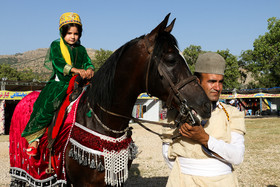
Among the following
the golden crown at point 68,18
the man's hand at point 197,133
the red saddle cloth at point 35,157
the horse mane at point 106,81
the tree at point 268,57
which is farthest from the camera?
the tree at point 268,57

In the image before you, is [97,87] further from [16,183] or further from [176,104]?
[16,183]

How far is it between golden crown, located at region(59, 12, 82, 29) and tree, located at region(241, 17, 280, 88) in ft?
112

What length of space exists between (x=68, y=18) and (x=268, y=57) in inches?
1437

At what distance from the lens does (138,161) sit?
27.0 ft

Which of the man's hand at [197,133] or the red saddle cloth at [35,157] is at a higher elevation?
the man's hand at [197,133]

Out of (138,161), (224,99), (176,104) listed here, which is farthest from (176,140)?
(224,99)

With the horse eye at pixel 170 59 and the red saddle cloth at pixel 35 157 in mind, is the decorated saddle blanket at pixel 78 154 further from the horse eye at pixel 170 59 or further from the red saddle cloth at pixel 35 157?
the horse eye at pixel 170 59

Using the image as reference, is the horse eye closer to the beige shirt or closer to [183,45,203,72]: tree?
the beige shirt

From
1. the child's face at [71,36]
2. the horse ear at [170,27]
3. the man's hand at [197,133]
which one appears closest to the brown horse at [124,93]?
the horse ear at [170,27]

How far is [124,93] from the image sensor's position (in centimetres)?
244

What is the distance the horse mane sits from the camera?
2430mm

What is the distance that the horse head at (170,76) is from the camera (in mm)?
1951

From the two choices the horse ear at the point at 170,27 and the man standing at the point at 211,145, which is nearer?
the man standing at the point at 211,145

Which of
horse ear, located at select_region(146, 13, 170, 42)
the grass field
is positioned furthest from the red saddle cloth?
the grass field
